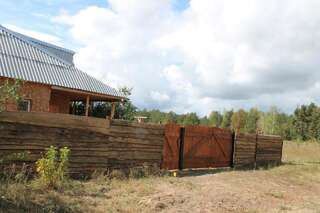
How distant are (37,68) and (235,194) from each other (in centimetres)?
1175

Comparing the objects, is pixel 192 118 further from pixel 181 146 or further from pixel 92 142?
pixel 92 142

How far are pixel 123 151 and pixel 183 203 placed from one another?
3.65 metres

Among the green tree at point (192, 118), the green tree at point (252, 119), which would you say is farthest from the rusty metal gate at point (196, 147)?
the green tree at point (192, 118)

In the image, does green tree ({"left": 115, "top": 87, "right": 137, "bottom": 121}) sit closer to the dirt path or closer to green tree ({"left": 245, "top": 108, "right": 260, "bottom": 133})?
the dirt path

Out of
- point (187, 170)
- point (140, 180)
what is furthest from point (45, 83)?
point (140, 180)

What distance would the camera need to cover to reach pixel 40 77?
18984 millimetres

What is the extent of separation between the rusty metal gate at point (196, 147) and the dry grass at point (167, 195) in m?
1.41

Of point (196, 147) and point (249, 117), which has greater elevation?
point (249, 117)

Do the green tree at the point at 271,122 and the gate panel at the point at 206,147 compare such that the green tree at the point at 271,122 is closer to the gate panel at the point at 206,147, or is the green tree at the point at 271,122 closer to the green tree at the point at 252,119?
the green tree at the point at 252,119

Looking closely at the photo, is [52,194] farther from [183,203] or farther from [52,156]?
[183,203]

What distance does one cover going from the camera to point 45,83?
61.7 ft

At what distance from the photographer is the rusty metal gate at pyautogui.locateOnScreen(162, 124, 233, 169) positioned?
50.3ft

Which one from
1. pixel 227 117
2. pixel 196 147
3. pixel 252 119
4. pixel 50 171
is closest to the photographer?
pixel 50 171

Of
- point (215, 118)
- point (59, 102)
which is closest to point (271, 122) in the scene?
point (215, 118)
